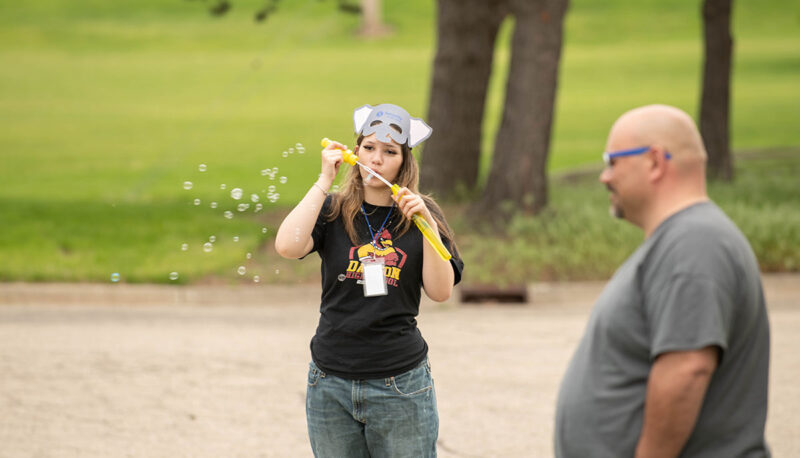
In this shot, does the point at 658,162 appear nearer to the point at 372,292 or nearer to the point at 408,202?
the point at 408,202

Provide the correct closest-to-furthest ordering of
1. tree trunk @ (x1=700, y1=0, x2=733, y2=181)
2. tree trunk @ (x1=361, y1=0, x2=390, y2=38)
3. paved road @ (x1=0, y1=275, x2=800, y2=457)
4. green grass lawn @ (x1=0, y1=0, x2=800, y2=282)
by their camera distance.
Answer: paved road @ (x1=0, y1=275, x2=800, y2=457) → green grass lawn @ (x1=0, y1=0, x2=800, y2=282) → tree trunk @ (x1=700, y1=0, x2=733, y2=181) → tree trunk @ (x1=361, y1=0, x2=390, y2=38)

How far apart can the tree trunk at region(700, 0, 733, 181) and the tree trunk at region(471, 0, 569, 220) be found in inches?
226

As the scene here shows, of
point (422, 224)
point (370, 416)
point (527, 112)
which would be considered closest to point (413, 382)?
point (370, 416)

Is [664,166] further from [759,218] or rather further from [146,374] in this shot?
[759,218]

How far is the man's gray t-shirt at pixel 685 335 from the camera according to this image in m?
2.19

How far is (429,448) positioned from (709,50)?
48.3ft

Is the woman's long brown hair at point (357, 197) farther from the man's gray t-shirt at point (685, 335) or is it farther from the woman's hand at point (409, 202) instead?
the man's gray t-shirt at point (685, 335)

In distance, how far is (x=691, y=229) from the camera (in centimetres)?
224

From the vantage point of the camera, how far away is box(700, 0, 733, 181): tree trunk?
54.0ft

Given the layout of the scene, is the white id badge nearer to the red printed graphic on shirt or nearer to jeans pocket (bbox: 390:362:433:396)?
the red printed graphic on shirt

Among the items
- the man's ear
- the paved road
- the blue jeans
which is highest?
the man's ear

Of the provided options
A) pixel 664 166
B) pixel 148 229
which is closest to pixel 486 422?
pixel 664 166

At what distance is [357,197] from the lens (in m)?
3.45

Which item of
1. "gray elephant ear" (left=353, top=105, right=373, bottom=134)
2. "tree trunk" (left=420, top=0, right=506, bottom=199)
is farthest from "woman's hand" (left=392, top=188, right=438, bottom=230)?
"tree trunk" (left=420, top=0, right=506, bottom=199)
